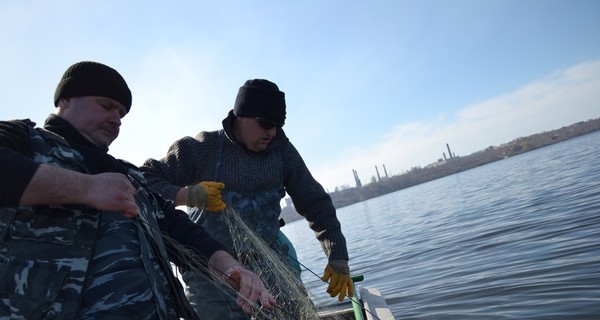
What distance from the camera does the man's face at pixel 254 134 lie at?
3371mm

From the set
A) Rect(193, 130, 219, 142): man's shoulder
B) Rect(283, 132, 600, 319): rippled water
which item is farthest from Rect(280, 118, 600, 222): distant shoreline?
Rect(193, 130, 219, 142): man's shoulder

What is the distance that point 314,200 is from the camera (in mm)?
3688

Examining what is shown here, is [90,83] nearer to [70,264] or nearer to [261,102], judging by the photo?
[70,264]

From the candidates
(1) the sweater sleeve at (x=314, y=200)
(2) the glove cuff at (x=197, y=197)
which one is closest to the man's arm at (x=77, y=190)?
(2) the glove cuff at (x=197, y=197)

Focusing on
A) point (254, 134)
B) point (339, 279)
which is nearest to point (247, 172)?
point (254, 134)

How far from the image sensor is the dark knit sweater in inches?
130

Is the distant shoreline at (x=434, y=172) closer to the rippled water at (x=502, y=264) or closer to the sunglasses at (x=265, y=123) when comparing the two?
the rippled water at (x=502, y=264)

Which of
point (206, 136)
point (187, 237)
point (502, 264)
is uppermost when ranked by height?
point (206, 136)

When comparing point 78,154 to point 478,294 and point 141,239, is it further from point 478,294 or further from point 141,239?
point 478,294

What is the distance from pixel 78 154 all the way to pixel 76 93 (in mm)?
387

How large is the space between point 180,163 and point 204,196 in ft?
1.84

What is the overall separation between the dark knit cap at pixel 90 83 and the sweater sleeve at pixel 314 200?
1.73 metres

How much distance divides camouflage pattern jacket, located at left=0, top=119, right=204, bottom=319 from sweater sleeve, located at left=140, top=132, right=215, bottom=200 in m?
1.38

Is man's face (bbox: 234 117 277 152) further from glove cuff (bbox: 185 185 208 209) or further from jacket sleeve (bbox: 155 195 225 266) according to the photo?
jacket sleeve (bbox: 155 195 225 266)
